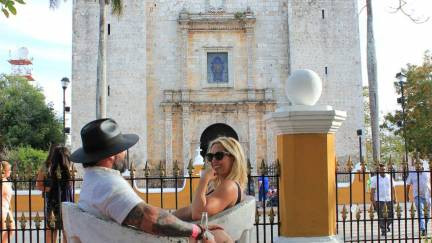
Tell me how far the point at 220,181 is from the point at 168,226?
3.53 ft

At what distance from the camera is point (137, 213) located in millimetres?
2650

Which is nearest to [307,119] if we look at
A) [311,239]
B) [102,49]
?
[311,239]

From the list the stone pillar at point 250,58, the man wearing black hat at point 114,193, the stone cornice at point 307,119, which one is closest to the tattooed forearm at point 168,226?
the man wearing black hat at point 114,193

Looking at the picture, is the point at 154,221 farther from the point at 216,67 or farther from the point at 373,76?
the point at 216,67

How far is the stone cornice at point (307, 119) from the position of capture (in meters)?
4.60

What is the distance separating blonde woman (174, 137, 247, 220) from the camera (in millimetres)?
3434

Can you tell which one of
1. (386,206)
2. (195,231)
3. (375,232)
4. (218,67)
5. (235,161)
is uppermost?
(218,67)

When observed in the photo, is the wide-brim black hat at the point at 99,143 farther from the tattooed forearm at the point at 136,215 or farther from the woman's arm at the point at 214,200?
the woman's arm at the point at 214,200

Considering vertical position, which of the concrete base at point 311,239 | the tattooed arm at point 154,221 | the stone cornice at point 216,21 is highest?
the stone cornice at point 216,21

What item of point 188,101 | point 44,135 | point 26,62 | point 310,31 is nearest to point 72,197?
point 188,101

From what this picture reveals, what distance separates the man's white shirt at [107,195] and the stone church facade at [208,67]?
19.1 meters

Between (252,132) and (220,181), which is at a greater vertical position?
(252,132)

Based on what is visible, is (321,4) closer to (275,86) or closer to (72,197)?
(275,86)

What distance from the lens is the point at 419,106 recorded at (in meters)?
28.9
